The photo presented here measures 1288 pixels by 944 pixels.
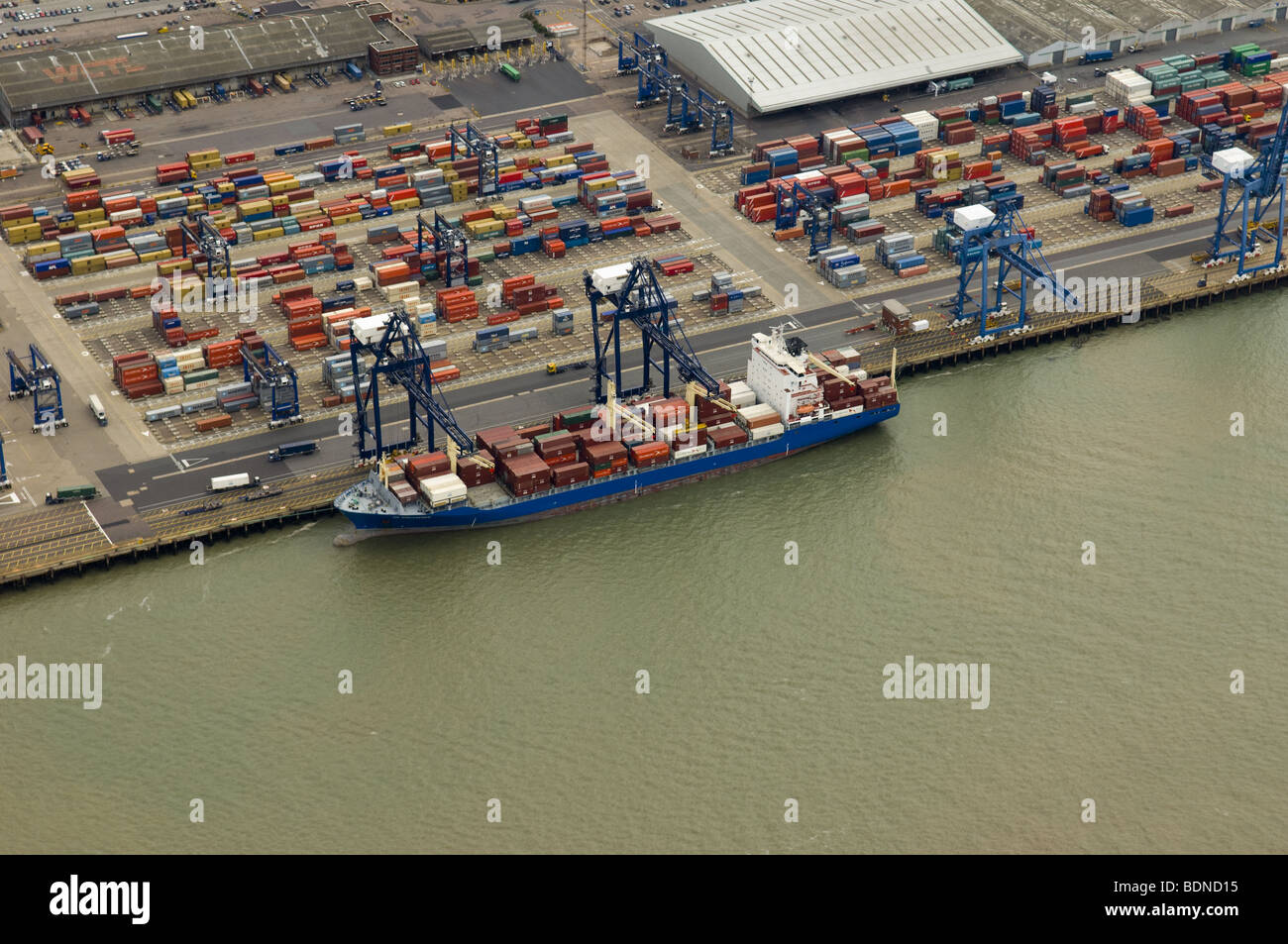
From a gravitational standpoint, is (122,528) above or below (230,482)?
below

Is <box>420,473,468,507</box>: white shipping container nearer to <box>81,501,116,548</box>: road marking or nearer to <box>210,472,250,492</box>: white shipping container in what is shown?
<box>210,472,250,492</box>: white shipping container
